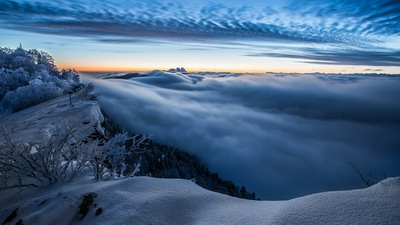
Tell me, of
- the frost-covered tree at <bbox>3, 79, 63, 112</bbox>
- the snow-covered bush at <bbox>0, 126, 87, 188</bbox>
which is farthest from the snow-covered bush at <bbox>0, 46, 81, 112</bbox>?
the snow-covered bush at <bbox>0, 126, 87, 188</bbox>

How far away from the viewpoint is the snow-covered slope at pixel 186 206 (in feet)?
10.7

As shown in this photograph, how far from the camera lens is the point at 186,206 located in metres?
4.35

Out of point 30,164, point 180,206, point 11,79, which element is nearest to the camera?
point 180,206

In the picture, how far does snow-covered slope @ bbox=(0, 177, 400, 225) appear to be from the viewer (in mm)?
3268

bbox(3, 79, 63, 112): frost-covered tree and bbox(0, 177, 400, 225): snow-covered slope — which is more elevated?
bbox(0, 177, 400, 225): snow-covered slope

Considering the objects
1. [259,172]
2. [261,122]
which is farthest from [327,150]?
[259,172]

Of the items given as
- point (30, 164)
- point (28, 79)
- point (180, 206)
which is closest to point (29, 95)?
point (28, 79)

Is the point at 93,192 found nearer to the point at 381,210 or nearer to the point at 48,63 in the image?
the point at 381,210

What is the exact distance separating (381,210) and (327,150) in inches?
6100

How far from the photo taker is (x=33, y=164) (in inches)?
243

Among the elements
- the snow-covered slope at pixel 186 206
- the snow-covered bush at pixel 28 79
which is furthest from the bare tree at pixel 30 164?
the snow-covered bush at pixel 28 79

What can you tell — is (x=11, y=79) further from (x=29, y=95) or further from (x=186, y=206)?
(x=186, y=206)

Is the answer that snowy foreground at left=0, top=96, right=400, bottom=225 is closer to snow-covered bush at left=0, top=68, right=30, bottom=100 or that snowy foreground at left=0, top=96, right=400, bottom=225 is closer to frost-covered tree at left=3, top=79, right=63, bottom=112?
frost-covered tree at left=3, top=79, right=63, bottom=112

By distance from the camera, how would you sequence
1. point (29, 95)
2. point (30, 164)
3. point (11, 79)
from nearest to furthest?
1. point (30, 164)
2. point (29, 95)
3. point (11, 79)
